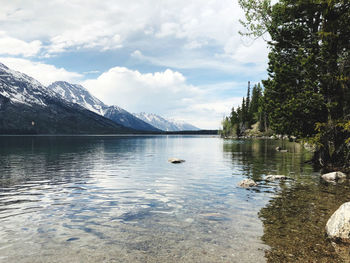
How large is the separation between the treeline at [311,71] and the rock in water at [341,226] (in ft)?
50.0

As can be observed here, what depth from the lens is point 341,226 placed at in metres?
10.2

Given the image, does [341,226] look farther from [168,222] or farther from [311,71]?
[311,71]

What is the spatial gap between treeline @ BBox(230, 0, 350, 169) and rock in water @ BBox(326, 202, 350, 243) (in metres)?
15.2

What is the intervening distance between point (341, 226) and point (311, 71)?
1969 cm

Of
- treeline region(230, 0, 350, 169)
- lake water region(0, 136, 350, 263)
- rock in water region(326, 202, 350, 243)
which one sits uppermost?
treeline region(230, 0, 350, 169)

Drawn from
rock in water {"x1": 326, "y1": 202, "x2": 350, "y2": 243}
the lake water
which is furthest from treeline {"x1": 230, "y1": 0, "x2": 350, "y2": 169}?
rock in water {"x1": 326, "y1": 202, "x2": 350, "y2": 243}

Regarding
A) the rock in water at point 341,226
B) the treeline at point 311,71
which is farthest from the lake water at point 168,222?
the treeline at point 311,71

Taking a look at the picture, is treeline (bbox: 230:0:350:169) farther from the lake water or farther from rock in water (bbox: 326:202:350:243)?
rock in water (bbox: 326:202:350:243)

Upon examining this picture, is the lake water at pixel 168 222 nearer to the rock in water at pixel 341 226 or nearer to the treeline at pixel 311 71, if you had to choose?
the rock in water at pixel 341 226

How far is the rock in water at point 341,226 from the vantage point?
10.0 meters

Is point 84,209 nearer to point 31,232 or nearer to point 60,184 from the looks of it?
point 31,232

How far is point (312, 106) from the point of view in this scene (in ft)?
86.2

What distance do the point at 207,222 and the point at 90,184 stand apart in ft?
45.5

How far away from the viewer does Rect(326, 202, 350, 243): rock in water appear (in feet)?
32.8
